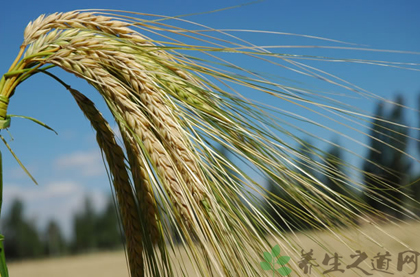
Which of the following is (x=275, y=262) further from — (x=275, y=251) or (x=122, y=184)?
(x=122, y=184)

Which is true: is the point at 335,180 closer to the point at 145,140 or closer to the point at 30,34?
the point at 145,140

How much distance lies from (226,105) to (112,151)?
32cm

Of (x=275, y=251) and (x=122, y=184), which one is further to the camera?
(x=122, y=184)

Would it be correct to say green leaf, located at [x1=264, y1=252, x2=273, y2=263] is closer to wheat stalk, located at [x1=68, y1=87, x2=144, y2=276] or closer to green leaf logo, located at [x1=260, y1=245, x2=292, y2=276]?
green leaf logo, located at [x1=260, y1=245, x2=292, y2=276]

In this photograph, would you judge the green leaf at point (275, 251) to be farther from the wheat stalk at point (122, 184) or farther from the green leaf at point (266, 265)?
the wheat stalk at point (122, 184)

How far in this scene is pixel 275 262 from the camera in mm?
642

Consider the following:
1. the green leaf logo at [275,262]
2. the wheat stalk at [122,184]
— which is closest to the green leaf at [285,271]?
the green leaf logo at [275,262]

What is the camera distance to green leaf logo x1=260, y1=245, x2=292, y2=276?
24.9 inches

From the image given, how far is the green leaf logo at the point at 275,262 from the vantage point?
2.07ft

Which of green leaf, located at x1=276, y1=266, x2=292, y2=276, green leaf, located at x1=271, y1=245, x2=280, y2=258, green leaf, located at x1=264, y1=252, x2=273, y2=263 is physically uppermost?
green leaf, located at x1=271, y1=245, x2=280, y2=258

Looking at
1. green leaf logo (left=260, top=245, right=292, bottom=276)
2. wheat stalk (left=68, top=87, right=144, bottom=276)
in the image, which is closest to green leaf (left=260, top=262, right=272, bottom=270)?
green leaf logo (left=260, top=245, right=292, bottom=276)

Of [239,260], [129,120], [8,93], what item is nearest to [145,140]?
[129,120]

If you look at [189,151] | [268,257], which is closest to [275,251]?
[268,257]

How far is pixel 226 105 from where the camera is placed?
705 mm
